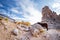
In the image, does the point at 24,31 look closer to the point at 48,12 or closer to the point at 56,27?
the point at 56,27

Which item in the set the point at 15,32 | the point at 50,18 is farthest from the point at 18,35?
the point at 50,18

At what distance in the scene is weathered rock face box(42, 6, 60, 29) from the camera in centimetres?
1936

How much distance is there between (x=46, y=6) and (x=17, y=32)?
10.1m

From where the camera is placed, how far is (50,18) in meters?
21.0

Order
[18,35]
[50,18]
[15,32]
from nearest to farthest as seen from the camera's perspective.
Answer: [18,35] → [15,32] → [50,18]

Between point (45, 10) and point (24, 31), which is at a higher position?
point (45, 10)

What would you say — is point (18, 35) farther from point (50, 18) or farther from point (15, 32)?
point (50, 18)

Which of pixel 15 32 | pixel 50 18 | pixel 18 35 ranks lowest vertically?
pixel 18 35

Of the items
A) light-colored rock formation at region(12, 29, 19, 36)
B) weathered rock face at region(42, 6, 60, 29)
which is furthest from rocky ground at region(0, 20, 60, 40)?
weathered rock face at region(42, 6, 60, 29)

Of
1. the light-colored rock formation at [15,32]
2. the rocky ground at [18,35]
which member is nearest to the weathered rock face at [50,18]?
the rocky ground at [18,35]

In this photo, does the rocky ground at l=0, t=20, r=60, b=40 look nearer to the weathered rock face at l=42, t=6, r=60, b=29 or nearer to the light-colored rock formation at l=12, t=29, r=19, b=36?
the light-colored rock formation at l=12, t=29, r=19, b=36

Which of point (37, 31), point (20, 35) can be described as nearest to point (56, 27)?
point (37, 31)

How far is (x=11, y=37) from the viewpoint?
43.8ft

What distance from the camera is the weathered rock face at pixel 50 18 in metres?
19.4
